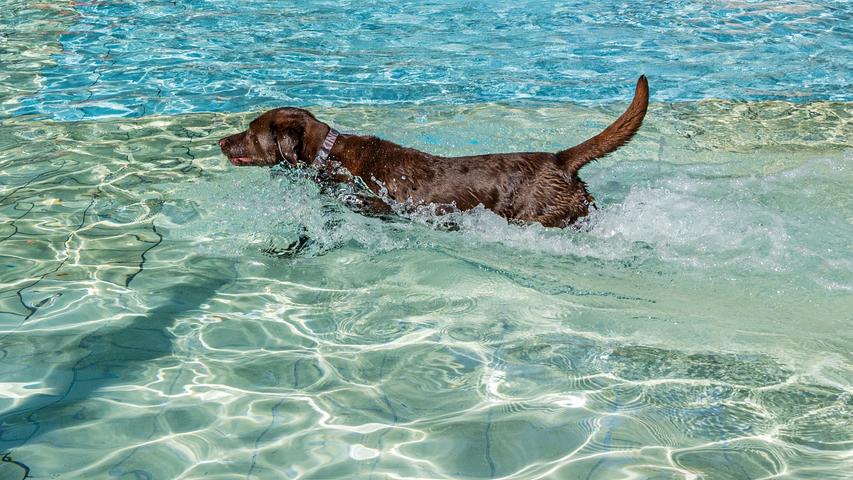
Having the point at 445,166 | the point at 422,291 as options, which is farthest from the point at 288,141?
the point at 422,291

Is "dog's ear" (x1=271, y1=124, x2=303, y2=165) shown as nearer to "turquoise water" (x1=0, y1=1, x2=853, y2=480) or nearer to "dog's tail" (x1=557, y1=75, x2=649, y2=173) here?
"turquoise water" (x1=0, y1=1, x2=853, y2=480)

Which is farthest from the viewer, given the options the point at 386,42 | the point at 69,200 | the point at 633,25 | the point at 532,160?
the point at 633,25

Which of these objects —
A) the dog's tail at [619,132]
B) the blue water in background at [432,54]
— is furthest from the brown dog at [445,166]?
the blue water in background at [432,54]

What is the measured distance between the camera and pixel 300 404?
3.50 metres

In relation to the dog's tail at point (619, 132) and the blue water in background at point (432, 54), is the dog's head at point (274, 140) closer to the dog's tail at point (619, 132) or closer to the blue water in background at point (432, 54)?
the dog's tail at point (619, 132)

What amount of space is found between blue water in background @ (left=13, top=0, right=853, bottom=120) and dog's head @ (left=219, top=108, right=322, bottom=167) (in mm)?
2456

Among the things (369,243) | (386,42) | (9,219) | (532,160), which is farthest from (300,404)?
(386,42)

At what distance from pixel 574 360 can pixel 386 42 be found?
7.21m

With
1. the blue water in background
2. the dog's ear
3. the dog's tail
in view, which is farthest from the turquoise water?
the dog's tail

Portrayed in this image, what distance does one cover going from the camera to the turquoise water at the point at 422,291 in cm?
325

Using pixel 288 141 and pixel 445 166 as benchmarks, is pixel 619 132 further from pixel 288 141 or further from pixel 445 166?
pixel 288 141

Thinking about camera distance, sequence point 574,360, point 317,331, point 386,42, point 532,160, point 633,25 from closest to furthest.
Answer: point 574,360
point 317,331
point 532,160
point 386,42
point 633,25

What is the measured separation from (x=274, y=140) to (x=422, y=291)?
1627 millimetres

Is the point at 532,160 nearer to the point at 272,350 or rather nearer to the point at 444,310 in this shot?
the point at 444,310
